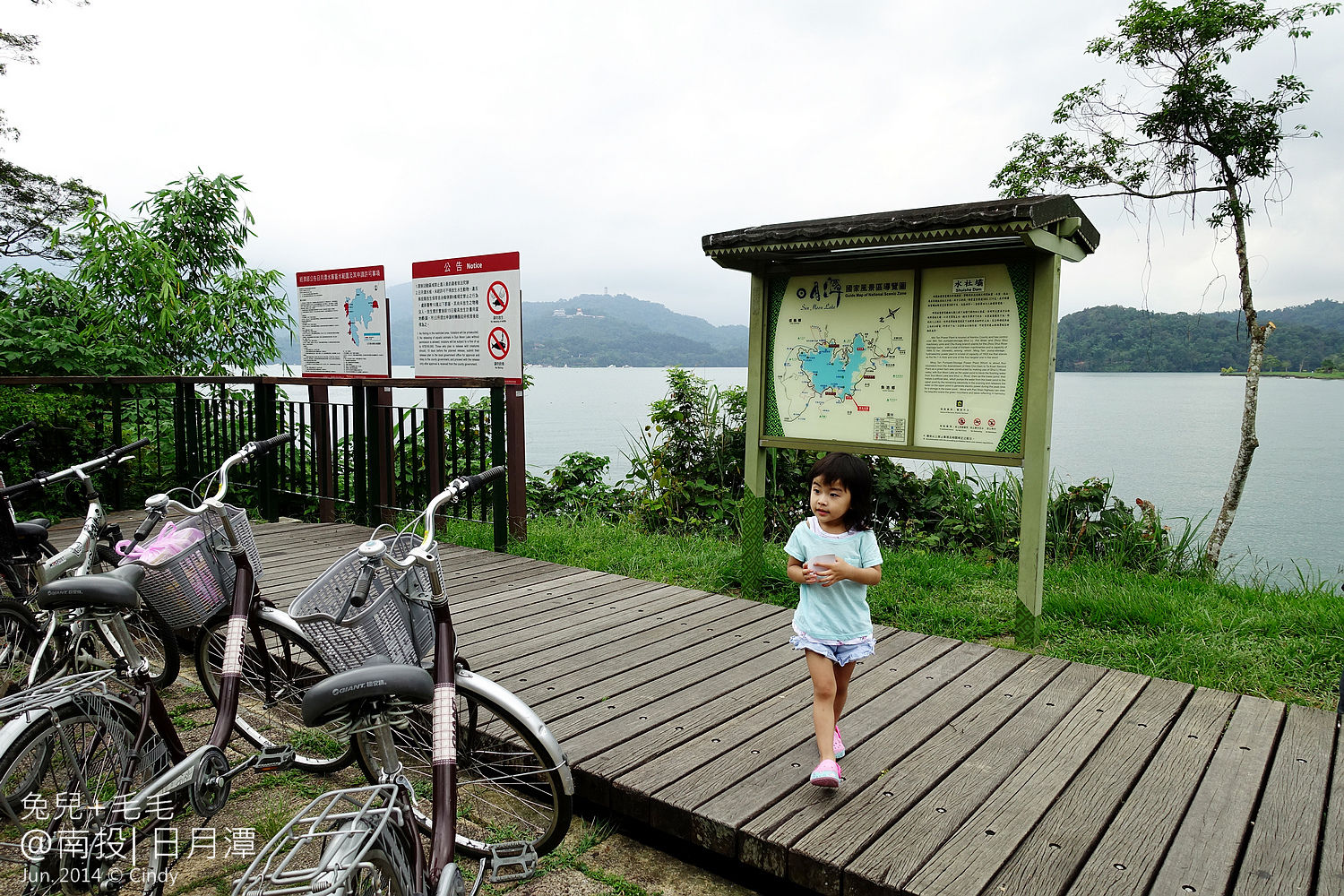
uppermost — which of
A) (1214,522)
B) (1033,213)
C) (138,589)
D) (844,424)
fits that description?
(1033,213)

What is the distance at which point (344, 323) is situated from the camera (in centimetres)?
719

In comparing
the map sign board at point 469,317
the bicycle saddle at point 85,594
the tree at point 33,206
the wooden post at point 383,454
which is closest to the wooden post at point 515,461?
the map sign board at point 469,317

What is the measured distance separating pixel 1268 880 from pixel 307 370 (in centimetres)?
738

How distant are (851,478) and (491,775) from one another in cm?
154

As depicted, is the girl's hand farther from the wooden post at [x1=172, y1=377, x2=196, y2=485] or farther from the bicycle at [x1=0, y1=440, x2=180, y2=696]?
the wooden post at [x1=172, y1=377, x2=196, y2=485]

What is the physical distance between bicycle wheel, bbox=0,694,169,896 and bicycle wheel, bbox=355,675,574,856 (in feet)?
2.05

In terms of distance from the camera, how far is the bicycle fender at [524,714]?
226cm

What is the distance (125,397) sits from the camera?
784cm

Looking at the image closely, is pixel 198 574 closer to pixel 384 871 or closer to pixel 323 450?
pixel 384 871

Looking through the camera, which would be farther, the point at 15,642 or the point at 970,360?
the point at 970,360

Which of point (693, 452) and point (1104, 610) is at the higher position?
point (693, 452)

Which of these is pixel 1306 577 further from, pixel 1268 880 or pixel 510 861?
pixel 510 861

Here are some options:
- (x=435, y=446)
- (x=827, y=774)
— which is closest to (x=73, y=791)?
(x=827, y=774)

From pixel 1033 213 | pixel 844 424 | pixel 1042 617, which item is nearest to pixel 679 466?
pixel 844 424
